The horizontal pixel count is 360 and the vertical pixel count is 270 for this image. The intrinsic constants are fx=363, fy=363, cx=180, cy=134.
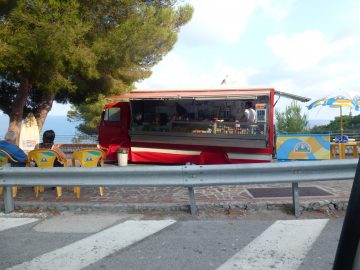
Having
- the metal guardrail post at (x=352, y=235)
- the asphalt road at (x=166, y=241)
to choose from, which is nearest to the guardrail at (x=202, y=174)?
the asphalt road at (x=166, y=241)

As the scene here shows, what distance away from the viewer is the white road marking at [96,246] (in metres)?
3.53

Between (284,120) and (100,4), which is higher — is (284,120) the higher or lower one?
the lower one

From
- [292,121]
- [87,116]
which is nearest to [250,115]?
[292,121]

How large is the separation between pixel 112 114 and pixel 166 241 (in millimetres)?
8524

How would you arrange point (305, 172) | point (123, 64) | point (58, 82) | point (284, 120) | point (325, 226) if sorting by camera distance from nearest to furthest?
point (325, 226) < point (305, 172) < point (58, 82) < point (123, 64) < point (284, 120)

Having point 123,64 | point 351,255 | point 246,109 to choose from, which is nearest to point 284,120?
point 246,109

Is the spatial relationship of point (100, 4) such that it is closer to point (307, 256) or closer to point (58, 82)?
point (58, 82)

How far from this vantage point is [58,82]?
8211 mm

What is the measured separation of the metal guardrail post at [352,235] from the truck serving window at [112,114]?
11216mm

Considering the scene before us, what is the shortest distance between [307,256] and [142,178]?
2554 mm

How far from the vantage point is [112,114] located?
1219 centimetres

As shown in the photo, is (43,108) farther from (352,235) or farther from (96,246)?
(352,235)

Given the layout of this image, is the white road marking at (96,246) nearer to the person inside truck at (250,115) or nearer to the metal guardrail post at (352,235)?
the metal guardrail post at (352,235)

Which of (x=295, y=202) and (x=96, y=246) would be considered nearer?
(x=96, y=246)
